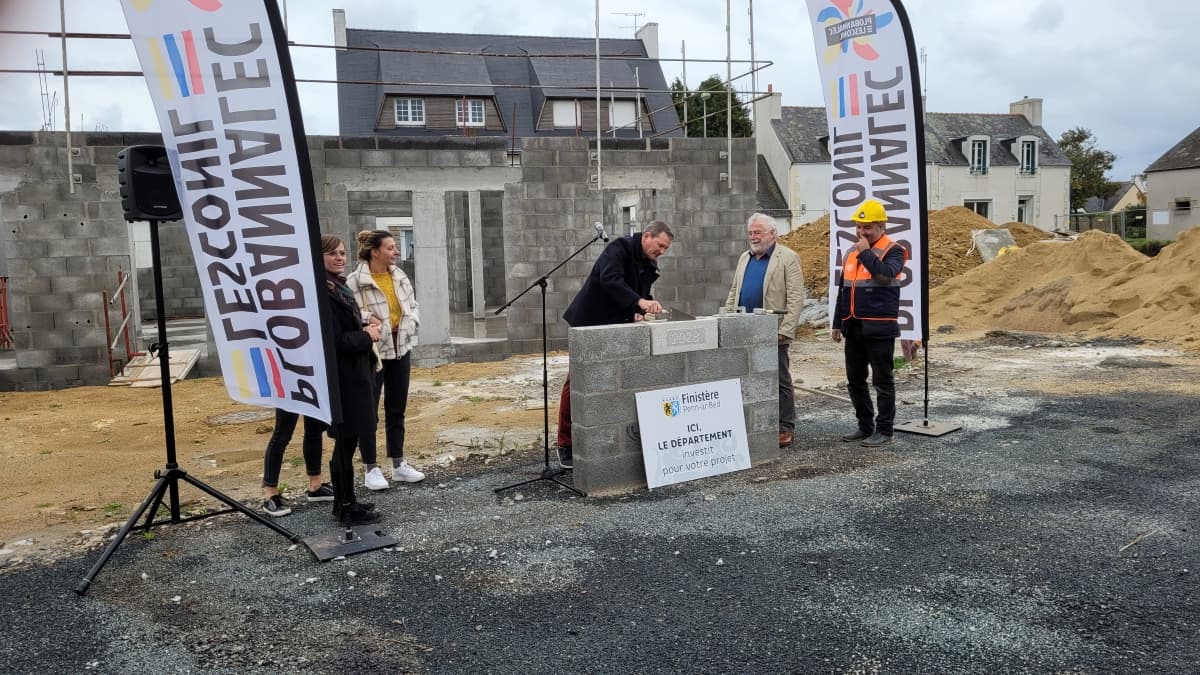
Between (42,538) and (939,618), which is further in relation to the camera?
(42,538)

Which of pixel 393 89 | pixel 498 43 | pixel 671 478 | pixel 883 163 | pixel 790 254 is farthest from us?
pixel 498 43

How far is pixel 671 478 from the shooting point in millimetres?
5844

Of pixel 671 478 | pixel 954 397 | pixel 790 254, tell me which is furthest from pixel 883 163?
pixel 671 478

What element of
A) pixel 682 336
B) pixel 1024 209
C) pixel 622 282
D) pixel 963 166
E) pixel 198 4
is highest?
pixel 963 166

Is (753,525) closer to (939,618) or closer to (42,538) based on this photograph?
(939,618)

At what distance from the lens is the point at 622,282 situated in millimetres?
5930

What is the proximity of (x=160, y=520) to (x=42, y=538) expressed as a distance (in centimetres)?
65

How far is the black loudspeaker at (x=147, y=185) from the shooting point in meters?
4.56

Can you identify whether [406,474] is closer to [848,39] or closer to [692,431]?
[692,431]

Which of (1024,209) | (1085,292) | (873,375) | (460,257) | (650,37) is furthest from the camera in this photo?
(1024,209)

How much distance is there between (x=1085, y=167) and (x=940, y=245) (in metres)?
30.7

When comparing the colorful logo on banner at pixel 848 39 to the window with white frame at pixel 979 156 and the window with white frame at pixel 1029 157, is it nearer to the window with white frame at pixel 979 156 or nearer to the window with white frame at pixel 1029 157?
the window with white frame at pixel 979 156

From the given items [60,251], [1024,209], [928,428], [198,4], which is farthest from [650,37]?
[198,4]

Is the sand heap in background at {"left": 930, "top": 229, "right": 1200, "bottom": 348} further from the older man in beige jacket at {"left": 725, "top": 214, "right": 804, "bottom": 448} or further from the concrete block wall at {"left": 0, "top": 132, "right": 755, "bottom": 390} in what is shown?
the older man in beige jacket at {"left": 725, "top": 214, "right": 804, "bottom": 448}
